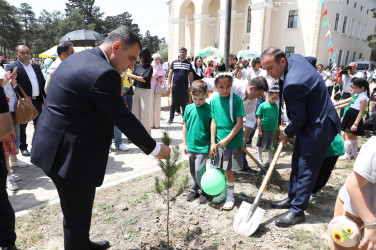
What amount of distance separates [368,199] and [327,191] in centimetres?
274

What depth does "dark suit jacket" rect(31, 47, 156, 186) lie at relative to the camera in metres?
1.72

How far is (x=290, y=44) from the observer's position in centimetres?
2450

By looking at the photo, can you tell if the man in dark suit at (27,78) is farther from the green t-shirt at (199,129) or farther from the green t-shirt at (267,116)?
the green t-shirt at (267,116)

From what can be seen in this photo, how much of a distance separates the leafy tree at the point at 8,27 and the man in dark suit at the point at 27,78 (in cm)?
5580

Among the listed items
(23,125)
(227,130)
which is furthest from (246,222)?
(23,125)

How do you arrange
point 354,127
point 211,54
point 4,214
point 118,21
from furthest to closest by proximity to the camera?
point 118,21
point 211,54
point 354,127
point 4,214

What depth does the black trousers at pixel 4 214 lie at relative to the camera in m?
2.36

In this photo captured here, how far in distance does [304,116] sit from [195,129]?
1264 millimetres

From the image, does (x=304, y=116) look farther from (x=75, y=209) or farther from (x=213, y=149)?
(x=75, y=209)

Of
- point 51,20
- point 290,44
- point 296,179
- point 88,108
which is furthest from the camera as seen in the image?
point 51,20

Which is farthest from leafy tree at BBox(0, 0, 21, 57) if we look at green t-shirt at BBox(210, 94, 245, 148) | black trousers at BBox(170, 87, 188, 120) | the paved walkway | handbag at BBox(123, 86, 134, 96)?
green t-shirt at BBox(210, 94, 245, 148)

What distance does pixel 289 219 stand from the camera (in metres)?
2.98

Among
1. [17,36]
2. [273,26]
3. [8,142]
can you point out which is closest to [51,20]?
[17,36]

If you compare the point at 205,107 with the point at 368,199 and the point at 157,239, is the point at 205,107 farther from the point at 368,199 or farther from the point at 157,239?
the point at 368,199
